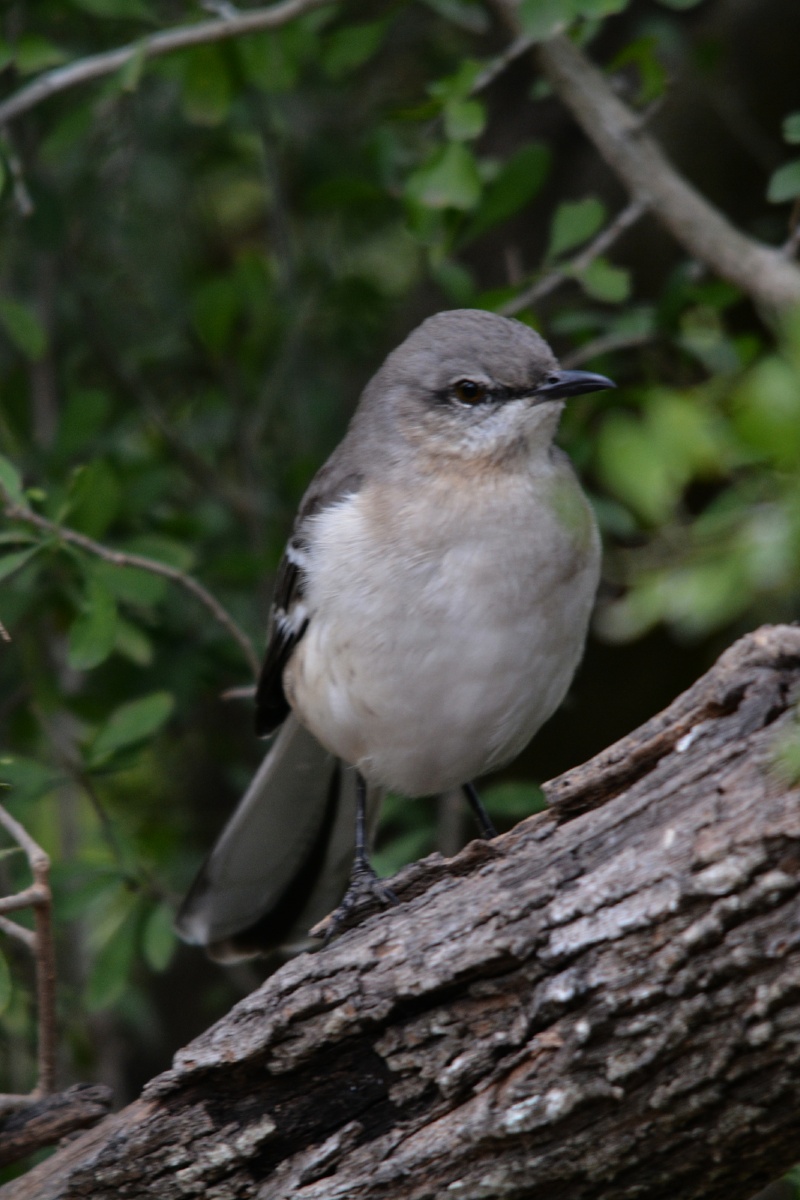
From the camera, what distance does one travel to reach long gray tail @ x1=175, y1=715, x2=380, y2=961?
443cm

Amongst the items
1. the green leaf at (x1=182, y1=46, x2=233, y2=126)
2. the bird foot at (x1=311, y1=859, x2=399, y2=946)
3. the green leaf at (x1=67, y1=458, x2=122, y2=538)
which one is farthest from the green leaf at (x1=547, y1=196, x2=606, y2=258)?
Result: the bird foot at (x1=311, y1=859, x2=399, y2=946)

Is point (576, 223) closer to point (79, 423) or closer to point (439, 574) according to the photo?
point (439, 574)

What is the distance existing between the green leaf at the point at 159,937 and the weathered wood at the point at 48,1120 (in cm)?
75

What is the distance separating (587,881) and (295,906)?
7.54 ft

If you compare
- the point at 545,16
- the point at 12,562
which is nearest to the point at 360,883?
the point at 12,562

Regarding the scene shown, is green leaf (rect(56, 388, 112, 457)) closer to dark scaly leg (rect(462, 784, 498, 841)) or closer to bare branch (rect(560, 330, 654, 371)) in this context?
bare branch (rect(560, 330, 654, 371))

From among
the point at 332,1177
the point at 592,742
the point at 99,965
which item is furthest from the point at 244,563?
the point at 332,1177

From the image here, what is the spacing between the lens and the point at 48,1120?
3.27 metres

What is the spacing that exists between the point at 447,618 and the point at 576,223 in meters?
1.49

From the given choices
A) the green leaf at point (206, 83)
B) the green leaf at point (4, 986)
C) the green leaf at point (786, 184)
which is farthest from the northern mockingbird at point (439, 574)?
the green leaf at point (206, 83)

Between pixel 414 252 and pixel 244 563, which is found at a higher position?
pixel 414 252

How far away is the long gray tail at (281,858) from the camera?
4430 millimetres

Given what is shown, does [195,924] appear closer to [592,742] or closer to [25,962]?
[25,962]

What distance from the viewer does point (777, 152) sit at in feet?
17.9
